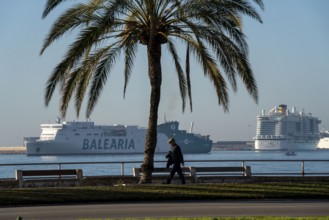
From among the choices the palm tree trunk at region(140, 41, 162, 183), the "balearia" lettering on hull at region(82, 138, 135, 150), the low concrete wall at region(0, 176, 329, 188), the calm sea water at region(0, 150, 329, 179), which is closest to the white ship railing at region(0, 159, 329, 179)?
the calm sea water at region(0, 150, 329, 179)

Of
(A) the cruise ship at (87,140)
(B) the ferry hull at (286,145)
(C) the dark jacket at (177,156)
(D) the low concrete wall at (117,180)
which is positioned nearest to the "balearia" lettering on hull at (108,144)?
(A) the cruise ship at (87,140)

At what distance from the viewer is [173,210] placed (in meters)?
15.2

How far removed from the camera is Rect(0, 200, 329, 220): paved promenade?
14195 mm

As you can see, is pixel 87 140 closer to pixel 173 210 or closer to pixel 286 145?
pixel 286 145

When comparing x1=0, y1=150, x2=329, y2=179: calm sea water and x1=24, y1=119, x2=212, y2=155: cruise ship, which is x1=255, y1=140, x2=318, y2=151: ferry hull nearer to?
x1=0, y1=150, x2=329, y2=179: calm sea water

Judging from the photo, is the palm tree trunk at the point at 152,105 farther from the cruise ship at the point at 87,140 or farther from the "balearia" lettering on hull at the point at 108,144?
the "balearia" lettering on hull at the point at 108,144

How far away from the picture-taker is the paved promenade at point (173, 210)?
14.2 metres

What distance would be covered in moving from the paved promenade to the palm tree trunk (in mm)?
4771

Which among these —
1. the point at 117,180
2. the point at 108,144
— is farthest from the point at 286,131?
the point at 117,180

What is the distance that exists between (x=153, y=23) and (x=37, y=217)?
28.0 ft

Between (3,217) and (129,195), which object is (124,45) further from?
(3,217)

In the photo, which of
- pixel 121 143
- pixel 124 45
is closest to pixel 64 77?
pixel 124 45

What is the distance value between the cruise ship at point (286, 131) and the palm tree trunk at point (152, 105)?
143667 mm

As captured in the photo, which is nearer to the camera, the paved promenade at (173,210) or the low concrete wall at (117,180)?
the paved promenade at (173,210)
